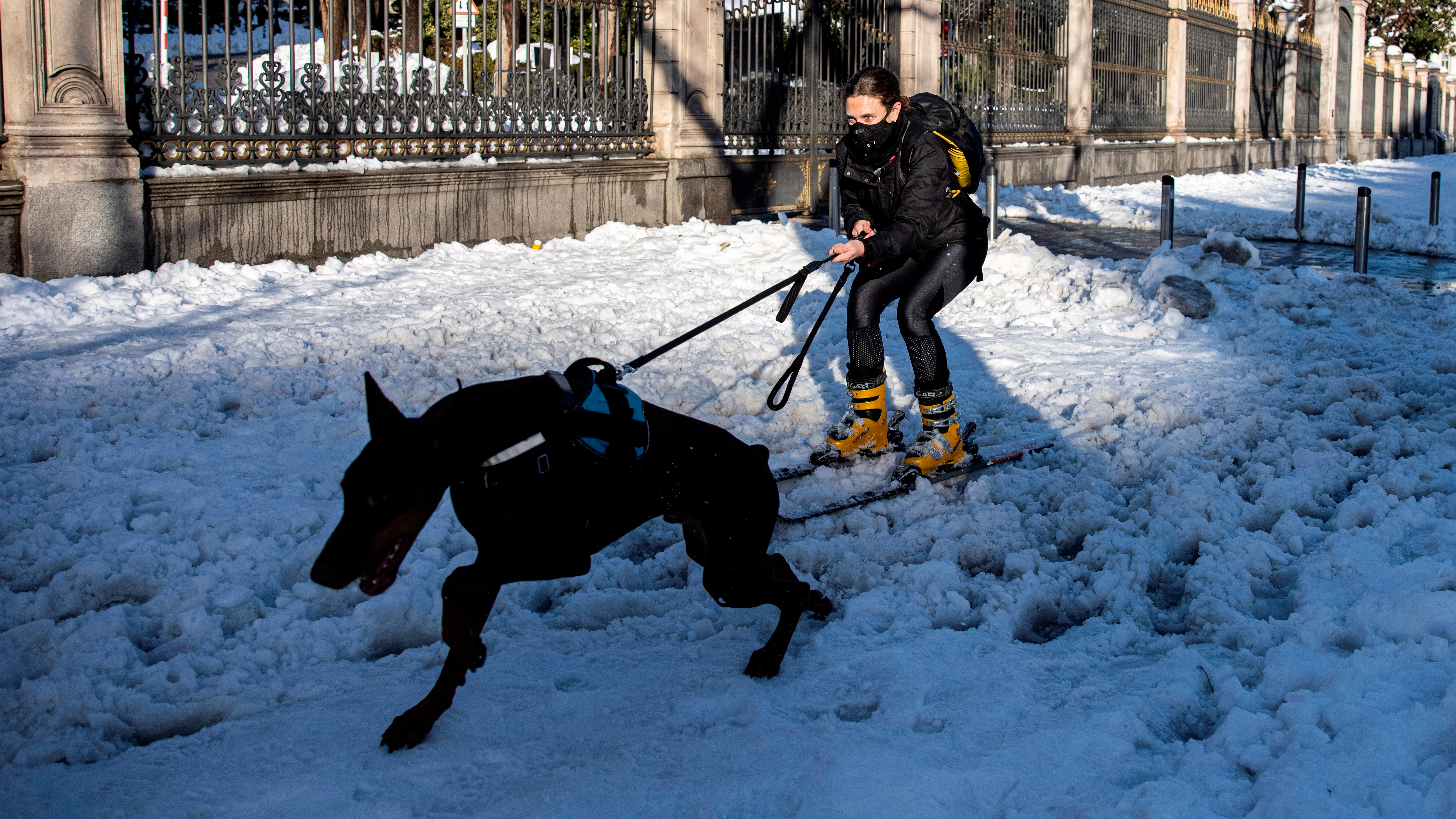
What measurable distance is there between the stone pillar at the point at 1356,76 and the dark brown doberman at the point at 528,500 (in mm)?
39989

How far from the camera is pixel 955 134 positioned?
536 cm

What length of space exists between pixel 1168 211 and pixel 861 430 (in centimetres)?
814

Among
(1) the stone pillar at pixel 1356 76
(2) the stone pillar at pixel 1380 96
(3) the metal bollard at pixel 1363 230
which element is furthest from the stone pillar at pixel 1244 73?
(3) the metal bollard at pixel 1363 230

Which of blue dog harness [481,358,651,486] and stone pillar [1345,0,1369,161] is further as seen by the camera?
stone pillar [1345,0,1369,161]

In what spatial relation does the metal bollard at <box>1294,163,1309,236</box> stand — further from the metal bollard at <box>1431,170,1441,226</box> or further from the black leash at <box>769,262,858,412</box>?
the black leash at <box>769,262,858,412</box>

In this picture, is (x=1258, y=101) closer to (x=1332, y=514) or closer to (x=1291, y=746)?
(x=1332, y=514)

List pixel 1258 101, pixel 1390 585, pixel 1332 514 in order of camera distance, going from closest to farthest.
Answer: pixel 1390 585 < pixel 1332 514 < pixel 1258 101

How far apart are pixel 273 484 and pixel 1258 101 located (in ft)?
104

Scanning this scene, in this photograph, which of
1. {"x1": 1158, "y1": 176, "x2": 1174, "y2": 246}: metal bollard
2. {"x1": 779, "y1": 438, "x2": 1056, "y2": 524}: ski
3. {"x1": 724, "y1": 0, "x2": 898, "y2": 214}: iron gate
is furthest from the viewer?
{"x1": 724, "y1": 0, "x2": 898, "y2": 214}: iron gate

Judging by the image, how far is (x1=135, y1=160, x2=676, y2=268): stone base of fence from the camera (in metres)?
9.27

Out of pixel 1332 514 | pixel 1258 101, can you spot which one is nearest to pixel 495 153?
pixel 1332 514

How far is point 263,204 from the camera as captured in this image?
9.70 m

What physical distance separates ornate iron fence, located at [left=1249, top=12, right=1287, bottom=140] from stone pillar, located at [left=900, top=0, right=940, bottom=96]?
51.1 ft

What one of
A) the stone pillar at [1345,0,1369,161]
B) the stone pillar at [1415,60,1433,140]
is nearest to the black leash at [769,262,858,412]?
the stone pillar at [1345,0,1369,161]
